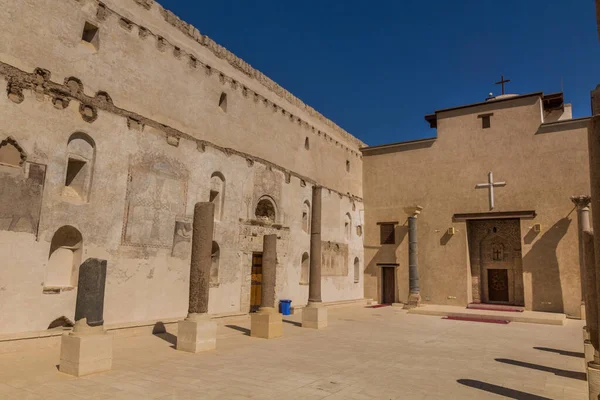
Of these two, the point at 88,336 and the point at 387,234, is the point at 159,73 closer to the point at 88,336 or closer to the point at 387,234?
the point at 88,336

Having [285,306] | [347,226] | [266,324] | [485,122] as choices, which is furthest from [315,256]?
[485,122]

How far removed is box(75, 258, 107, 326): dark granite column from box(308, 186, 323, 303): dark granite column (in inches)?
297

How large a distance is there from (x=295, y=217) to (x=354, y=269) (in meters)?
6.81

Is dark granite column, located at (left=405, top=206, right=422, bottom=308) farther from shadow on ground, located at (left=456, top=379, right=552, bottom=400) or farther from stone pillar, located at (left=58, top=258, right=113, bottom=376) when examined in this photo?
stone pillar, located at (left=58, top=258, right=113, bottom=376)

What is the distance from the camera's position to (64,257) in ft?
34.0

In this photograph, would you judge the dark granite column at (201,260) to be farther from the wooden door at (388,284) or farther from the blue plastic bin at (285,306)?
the wooden door at (388,284)

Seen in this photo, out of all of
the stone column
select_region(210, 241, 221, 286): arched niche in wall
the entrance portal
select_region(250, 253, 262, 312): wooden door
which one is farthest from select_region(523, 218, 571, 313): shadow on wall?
the stone column

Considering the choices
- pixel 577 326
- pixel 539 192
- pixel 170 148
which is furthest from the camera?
pixel 539 192

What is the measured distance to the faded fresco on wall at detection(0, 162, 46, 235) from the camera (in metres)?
9.06

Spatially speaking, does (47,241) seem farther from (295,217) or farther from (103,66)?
(295,217)

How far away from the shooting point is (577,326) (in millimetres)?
16188

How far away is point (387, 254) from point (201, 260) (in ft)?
51.6

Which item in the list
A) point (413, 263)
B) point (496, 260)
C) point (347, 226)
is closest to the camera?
point (413, 263)

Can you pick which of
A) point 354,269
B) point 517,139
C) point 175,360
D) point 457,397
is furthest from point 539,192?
point 175,360
